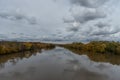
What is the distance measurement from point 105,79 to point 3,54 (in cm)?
3982

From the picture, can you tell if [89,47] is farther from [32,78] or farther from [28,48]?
[32,78]

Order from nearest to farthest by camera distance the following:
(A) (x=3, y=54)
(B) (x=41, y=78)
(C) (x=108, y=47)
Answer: (B) (x=41, y=78), (A) (x=3, y=54), (C) (x=108, y=47)

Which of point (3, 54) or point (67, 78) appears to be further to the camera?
point (3, 54)

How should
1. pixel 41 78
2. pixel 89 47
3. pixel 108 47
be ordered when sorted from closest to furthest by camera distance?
pixel 41 78
pixel 108 47
pixel 89 47

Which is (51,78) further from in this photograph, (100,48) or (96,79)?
(100,48)

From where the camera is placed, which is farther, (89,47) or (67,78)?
(89,47)

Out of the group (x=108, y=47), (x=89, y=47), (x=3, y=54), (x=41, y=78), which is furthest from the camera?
(x=89, y=47)

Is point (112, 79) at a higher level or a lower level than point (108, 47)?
lower

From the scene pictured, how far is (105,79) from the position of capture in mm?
24547

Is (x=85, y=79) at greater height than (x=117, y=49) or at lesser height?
lesser

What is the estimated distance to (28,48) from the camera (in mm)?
79375

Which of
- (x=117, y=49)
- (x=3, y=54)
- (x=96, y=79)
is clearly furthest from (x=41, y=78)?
(x=117, y=49)

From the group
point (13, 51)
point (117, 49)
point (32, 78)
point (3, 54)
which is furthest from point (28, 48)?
point (32, 78)

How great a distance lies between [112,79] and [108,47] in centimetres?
3820
